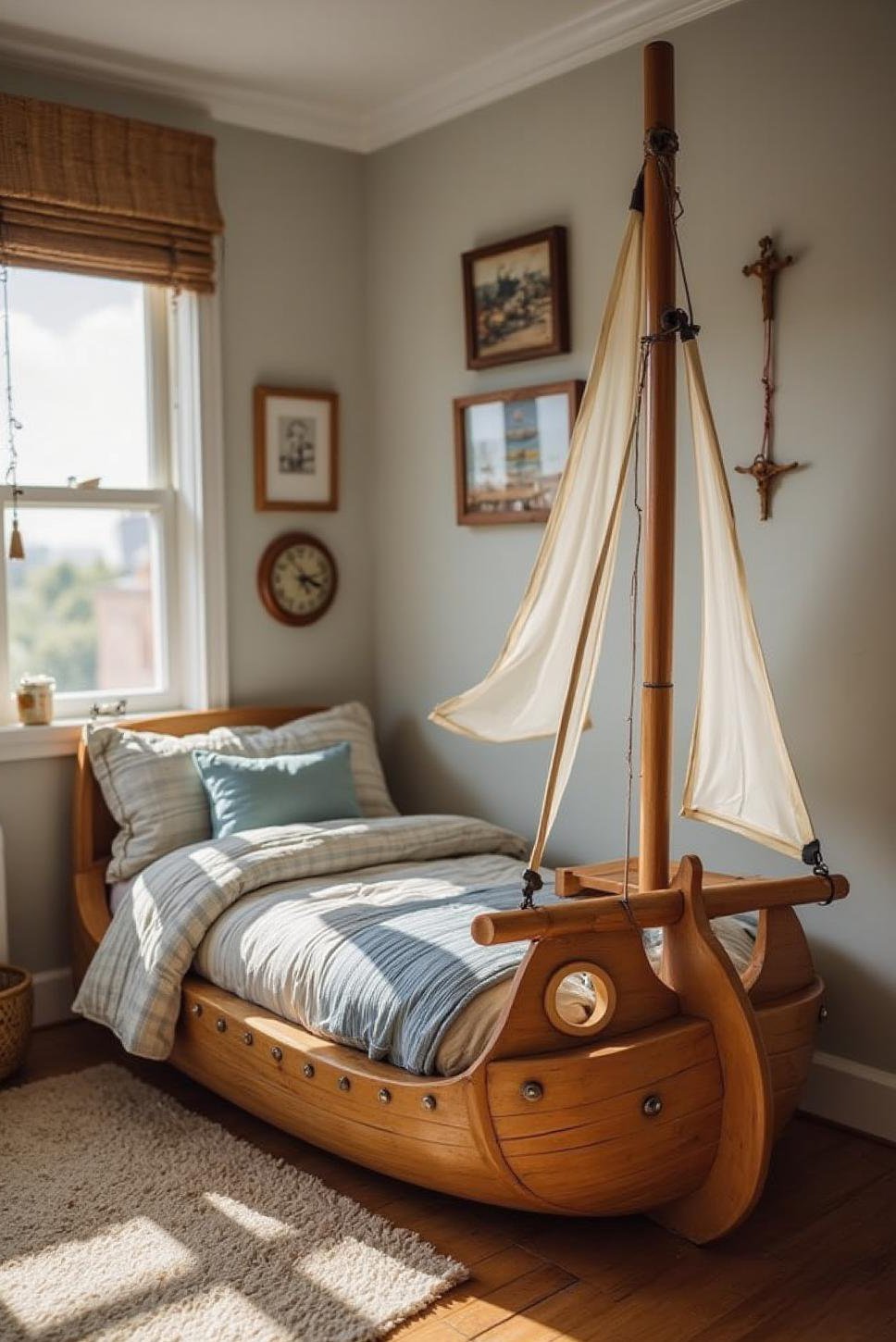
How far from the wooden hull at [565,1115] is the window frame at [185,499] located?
5.07ft

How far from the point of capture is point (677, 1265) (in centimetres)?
242

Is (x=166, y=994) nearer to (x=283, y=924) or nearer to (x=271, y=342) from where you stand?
(x=283, y=924)

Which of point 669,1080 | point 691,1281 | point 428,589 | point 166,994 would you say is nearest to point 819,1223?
point 691,1281

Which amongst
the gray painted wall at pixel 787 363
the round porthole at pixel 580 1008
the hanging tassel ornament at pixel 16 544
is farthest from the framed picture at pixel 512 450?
the round porthole at pixel 580 1008

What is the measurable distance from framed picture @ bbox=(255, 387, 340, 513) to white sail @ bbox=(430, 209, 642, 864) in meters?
1.10

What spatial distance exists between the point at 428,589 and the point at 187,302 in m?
1.11

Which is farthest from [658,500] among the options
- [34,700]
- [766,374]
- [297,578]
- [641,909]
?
[34,700]

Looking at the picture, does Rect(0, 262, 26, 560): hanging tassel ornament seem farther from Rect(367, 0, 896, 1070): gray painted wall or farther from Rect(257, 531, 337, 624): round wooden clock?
Rect(367, 0, 896, 1070): gray painted wall

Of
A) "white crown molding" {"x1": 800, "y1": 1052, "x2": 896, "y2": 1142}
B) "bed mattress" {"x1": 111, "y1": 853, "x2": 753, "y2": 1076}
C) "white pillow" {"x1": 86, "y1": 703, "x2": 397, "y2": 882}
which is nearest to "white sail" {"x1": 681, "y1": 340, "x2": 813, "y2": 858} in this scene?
"bed mattress" {"x1": 111, "y1": 853, "x2": 753, "y2": 1076}

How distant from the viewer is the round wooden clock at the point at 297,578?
160 inches

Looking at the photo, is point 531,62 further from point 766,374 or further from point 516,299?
point 766,374

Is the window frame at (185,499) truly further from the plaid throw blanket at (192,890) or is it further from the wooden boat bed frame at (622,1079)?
the wooden boat bed frame at (622,1079)

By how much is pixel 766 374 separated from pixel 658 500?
2.13 ft

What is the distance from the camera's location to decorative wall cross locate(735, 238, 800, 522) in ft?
9.88
